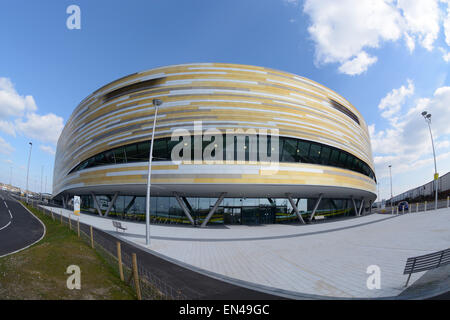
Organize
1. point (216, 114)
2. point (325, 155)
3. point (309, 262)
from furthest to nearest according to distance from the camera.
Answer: point (325, 155) → point (216, 114) → point (309, 262)

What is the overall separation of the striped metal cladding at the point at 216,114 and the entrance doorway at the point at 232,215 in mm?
7154

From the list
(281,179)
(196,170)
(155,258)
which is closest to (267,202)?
(281,179)

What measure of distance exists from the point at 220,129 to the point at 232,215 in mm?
11105

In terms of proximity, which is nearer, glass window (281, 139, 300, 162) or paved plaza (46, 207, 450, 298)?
paved plaza (46, 207, 450, 298)

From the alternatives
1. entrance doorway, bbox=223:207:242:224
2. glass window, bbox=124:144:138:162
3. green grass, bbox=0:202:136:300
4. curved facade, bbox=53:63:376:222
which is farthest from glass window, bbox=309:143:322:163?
green grass, bbox=0:202:136:300

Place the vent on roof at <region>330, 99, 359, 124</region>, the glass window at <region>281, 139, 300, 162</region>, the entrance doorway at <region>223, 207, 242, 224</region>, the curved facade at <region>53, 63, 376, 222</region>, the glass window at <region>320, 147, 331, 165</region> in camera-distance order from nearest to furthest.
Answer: the curved facade at <region>53, 63, 376, 222</region>
the glass window at <region>281, 139, 300, 162</region>
the glass window at <region>320, 147, 331, 165</region>
the entrance doorway at <region>223, 207, 242, 224</region>
the vent on roof at <region>330, 99, 359, 124</region>

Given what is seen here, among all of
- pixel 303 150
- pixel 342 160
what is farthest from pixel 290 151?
pixel 342 160

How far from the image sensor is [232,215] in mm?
23766

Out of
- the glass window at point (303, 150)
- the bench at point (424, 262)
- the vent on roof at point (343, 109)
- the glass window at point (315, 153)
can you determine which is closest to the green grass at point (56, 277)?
the bench at point (424, 262)

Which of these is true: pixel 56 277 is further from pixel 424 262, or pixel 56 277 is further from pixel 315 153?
pixel 315 153

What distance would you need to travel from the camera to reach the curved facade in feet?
61.7

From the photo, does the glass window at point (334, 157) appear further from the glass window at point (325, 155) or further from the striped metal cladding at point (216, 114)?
the striped metal cladding at point (216, 114)

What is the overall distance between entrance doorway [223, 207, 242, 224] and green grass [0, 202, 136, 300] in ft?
54.4

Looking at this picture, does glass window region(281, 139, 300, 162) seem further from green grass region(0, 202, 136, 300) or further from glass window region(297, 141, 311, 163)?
green grass region(0, 202, 136, 300)
